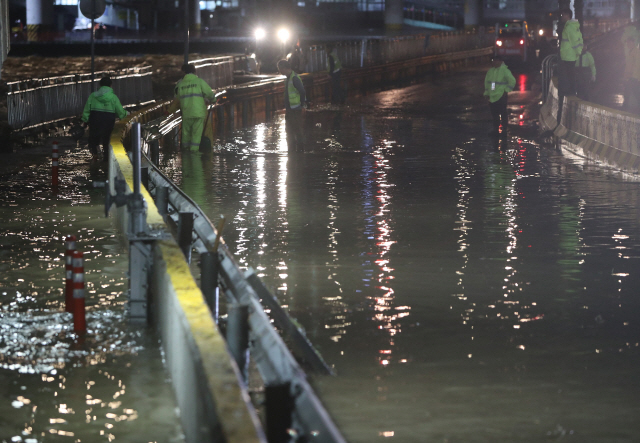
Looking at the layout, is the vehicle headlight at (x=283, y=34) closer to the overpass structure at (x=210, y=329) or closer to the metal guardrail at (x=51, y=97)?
the metal guardrail at (x=51, y=97)

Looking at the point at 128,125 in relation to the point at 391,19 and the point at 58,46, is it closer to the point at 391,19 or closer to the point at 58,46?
the point at 58,46

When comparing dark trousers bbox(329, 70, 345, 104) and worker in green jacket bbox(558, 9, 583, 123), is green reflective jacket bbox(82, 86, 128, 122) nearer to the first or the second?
worker in green jacket bbox(558, 9, 583, 123)

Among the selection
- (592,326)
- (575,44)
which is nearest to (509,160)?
(575,44)

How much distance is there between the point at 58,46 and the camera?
65938 mm

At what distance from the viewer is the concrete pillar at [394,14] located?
9450 cm

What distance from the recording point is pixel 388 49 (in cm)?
4966

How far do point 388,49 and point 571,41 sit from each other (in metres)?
27.3

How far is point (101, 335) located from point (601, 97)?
26.0 metres

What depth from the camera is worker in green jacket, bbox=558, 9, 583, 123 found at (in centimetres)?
2244

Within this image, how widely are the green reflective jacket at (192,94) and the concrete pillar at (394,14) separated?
76.2 metres

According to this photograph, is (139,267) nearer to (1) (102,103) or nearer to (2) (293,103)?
(1) (102,103)

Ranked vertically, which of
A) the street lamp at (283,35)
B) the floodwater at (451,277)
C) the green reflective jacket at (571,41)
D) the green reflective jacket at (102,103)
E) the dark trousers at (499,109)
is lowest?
the floodwater at (451,277)

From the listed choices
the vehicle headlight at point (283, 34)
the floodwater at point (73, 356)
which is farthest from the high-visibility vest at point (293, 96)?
the vehicle headlight at point (283, 34)

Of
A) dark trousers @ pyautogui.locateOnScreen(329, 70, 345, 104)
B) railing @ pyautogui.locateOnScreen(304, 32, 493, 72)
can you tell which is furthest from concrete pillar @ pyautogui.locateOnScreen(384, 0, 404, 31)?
dark trousers @ pyautogui.locateOnScreen(329, 70, 345, 104)
